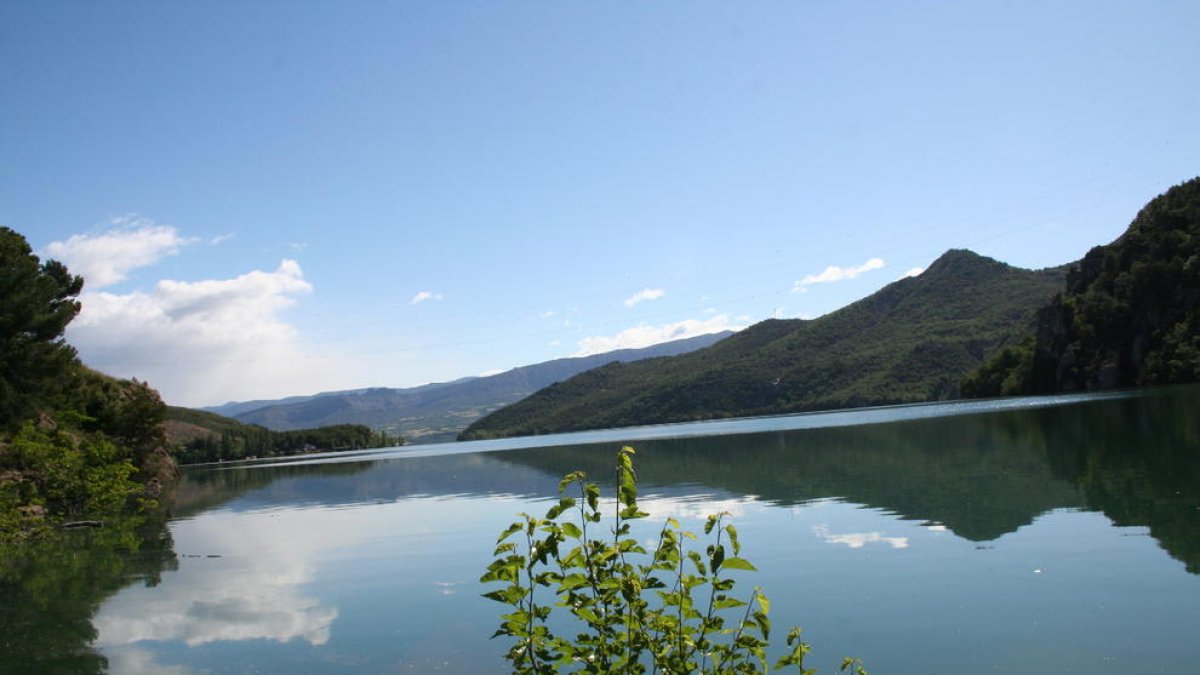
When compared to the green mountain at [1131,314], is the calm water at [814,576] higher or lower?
lower

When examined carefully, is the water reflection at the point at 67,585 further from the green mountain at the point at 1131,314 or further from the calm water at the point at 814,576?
the green mountain at the point at 1131,314

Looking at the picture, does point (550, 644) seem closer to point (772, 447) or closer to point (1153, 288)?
point (772, 447)

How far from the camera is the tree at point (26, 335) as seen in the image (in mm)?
42287

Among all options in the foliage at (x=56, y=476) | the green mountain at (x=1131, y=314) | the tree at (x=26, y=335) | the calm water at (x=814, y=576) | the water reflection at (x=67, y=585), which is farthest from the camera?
the green mountain at (x=1131, y=314)

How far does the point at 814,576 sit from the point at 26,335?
46.4m

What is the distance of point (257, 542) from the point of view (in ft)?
99.5

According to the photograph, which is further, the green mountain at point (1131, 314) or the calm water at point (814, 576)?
the green mountain at point (1131, 314)

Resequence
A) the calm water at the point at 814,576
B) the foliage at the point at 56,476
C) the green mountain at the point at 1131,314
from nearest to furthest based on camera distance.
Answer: the calm water at the point at 814,576 < the foliage at the point at 56,476 < the green mountain at the point at 1131,314

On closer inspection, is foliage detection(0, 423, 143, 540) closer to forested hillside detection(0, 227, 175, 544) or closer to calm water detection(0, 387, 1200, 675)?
forested hillside detection(0, 227, 175, 544)

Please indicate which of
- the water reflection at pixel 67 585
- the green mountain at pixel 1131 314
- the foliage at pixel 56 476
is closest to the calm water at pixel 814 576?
the water reflection at pixel 67 585

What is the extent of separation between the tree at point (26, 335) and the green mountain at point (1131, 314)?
112299mm

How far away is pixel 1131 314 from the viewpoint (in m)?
115

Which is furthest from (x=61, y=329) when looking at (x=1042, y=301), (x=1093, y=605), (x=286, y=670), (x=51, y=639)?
(x=1042, y=301)

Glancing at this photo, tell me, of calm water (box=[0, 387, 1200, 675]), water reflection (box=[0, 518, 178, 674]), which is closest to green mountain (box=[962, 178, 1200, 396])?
calm water (box=[0, 387, 1200, 675])
